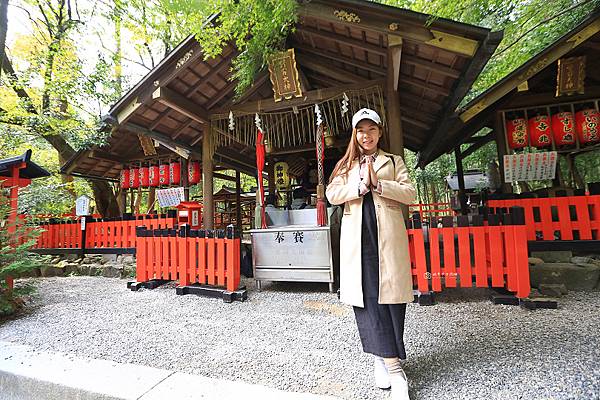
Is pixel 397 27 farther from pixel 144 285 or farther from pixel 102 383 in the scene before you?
pixel 144 285

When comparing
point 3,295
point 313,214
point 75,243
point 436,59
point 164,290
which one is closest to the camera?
point 3,295

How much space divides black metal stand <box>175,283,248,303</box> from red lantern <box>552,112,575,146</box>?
694 cm

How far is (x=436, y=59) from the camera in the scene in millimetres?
4352

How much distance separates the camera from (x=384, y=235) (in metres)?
1.94

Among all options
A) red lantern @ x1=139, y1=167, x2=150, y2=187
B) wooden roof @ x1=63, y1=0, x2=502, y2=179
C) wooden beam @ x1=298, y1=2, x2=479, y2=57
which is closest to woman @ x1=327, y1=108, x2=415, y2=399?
wooden beam @ x1=298, y1=2, x2=479, y2=57

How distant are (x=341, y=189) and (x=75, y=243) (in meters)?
9.18

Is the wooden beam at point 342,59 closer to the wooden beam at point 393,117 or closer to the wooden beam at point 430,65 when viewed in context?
the wooden beam at point 393,117

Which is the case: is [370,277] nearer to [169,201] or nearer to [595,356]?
[595,356]

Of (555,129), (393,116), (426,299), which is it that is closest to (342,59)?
(393,116)

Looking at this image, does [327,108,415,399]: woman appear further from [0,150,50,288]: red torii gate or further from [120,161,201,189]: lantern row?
[120,161,201,189]: lantern row

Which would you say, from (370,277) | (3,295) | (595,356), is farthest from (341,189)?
(3,295)

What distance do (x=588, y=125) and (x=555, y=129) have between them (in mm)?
519

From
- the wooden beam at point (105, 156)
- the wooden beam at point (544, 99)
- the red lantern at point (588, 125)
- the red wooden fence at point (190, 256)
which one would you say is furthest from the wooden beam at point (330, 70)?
the wooden beam at point (105, 156)

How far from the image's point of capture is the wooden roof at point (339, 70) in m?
3.84
